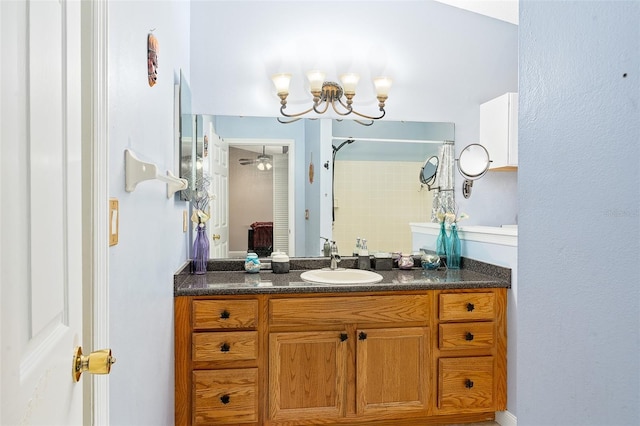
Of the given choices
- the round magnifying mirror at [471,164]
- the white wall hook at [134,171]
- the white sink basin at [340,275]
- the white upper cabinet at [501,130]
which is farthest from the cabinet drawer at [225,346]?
the white upper cabinet at [501,130]

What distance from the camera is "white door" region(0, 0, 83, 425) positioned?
465mm

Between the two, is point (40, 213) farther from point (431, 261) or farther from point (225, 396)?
point (431, 261)

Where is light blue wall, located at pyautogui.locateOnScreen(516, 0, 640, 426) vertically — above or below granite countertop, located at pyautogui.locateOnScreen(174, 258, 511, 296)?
above

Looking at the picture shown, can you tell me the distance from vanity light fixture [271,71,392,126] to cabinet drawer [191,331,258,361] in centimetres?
135

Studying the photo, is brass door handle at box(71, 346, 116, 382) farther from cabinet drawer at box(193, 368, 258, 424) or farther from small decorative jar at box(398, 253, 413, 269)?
small decorative jar at box(398, 253, 413, 269)

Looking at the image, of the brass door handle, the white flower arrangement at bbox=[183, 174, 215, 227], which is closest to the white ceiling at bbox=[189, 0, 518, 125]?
the white flower arrangement at bbox=[183, 174, 215, 227]

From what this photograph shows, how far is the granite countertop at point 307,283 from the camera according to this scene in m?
2.19

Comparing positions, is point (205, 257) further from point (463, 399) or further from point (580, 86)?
point (580, 86)

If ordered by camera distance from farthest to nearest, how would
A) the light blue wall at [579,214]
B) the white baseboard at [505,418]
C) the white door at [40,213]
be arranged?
the white baseboard at [505,418] < the light blue wall at [579,214] < the white door at [40,213]

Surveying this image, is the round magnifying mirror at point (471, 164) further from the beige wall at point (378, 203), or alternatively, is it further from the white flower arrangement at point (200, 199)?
the white flower arrangement at point (200, 199)

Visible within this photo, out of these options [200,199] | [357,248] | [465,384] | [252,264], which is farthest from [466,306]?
[200,199]

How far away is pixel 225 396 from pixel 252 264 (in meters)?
0.76

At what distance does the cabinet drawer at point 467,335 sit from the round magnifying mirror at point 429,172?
3.19 ft

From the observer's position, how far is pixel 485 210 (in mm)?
2967
